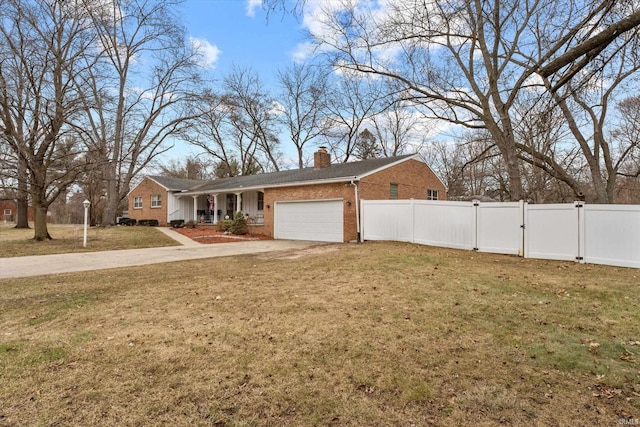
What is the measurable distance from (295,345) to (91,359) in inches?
79.4

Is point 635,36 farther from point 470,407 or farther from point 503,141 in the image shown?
point 503,141

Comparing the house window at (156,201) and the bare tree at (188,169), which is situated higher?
the bare tree at (188,169)

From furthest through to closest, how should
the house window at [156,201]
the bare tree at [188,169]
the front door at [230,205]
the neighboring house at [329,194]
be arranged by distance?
the bare tree at [188,169]
the house window at [156,201]
the front door at [230,205]
the neighboring house at [329,194]

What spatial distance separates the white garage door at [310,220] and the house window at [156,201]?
47.0 feet

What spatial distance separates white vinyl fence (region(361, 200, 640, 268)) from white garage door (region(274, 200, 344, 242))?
2570 millimetres

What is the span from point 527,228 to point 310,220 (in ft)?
31.0

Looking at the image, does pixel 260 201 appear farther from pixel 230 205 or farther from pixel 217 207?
pixel 217 207

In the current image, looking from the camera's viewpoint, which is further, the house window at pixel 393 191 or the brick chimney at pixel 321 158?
the brick chimney at pixel 321 158

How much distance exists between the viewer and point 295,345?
12.2ft

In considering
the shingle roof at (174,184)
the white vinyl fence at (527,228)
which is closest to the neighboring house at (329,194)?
the white vinyl fence at (527,228)

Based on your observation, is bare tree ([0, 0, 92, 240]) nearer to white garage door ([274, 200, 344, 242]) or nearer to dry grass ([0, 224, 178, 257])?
dry grass ([0, 224, 178, 257])

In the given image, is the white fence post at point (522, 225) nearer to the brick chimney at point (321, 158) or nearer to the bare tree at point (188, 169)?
the brick chimney at point (321, 158)

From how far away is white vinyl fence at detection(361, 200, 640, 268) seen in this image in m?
8.48

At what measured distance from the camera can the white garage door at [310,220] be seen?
618 inches
